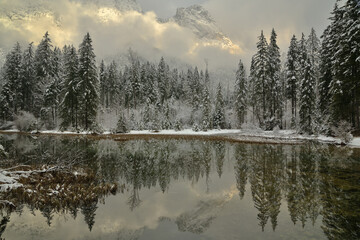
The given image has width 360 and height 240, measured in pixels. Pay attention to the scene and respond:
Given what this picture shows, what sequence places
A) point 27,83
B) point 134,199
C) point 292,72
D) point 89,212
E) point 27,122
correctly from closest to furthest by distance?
point 89,212, point 134,199, point 292,72, point 27,122, point 27,83

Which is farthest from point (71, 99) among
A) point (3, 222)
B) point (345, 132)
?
point (345, 132)

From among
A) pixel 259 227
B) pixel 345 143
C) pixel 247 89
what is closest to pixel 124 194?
pixel 259 227

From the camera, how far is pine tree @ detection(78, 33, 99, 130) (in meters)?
40.2

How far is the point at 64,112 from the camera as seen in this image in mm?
42656

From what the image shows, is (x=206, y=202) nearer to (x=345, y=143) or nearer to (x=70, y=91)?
(x=345, y=143)

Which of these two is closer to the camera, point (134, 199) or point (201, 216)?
point (201, 216)

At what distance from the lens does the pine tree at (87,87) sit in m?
40.2

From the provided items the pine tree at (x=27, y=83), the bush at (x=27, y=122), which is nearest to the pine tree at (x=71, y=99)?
the bush at (x=27, y=122)

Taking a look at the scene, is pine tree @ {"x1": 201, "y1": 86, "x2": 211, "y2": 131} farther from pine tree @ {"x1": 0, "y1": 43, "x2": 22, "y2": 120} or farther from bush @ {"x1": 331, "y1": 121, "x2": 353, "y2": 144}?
pine tree @ {"x1": 0, "y1": 43, "x2": 22, "y2": 120}

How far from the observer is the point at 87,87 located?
40.2 meters

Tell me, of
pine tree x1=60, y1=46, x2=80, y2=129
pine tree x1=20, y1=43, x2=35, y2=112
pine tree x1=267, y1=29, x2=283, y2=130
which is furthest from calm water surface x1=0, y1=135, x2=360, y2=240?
pine tree x1=20, y1=43, x2=35, y2=112

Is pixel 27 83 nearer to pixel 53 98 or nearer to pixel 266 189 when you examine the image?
pixel 53 98

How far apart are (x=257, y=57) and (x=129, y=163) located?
1389 inches

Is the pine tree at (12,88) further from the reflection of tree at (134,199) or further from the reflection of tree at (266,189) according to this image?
the reflection of tree at (266,189)
